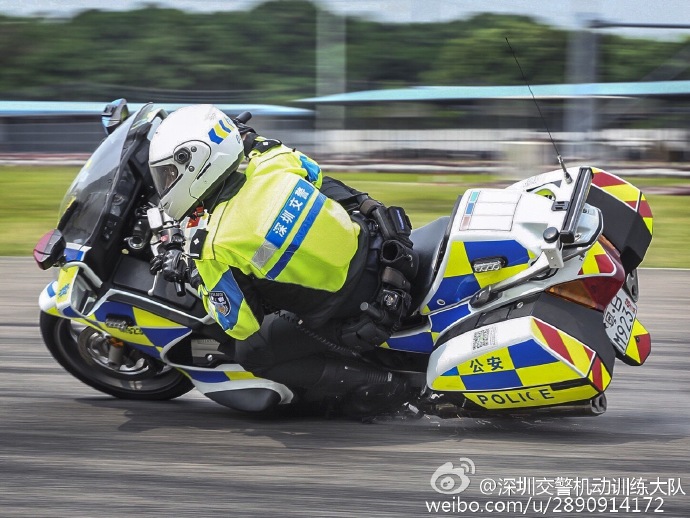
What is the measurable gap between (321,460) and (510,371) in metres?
0.92

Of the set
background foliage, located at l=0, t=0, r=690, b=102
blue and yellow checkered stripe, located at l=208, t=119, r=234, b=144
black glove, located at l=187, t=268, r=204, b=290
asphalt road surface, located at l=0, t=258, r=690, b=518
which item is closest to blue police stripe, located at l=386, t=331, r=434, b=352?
asphalt road surface, located at l=0, t=258, r=690, b=518

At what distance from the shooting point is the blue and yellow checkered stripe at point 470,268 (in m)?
4.57

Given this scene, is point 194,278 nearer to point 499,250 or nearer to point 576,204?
point 499,250

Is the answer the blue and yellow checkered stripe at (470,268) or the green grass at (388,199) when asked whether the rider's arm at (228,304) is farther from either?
the green grass at (388,199)

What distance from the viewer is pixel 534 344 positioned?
4387 mm

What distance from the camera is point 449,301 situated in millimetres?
4711

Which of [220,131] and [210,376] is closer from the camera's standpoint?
[220,131]

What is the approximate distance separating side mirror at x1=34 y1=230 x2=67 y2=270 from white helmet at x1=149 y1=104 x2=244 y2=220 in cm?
63

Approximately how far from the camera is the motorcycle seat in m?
4.77

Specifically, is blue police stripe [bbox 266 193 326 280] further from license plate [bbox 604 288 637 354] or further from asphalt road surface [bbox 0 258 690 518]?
license plate [bbox 604 288 637 354]

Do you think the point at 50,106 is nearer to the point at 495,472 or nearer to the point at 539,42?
the point at 539,42

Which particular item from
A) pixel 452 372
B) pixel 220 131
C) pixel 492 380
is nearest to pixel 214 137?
pixel 220 131

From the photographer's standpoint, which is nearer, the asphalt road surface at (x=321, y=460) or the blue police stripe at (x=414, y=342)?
the asphalt road surface at (x=321, y=460)

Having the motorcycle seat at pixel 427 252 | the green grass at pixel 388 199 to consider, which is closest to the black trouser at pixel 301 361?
the motorcycle seat at pixel 427 252
